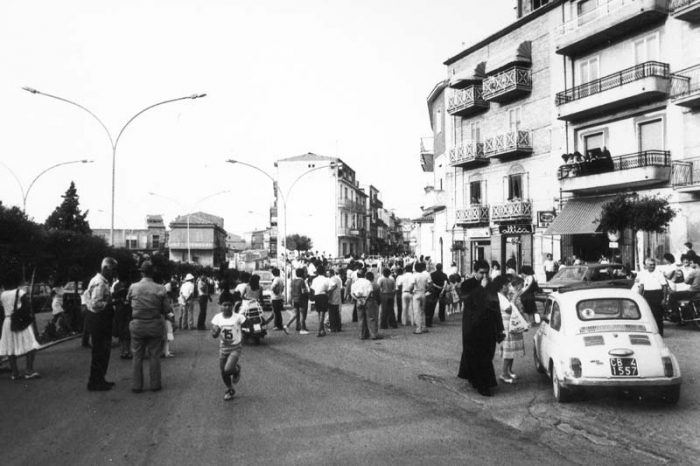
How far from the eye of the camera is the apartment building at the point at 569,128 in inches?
838

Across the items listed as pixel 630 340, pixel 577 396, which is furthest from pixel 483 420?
pixel 630 340

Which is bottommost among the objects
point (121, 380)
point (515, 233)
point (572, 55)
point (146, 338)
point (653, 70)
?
point (121, 380)

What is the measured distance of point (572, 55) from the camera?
26.2m

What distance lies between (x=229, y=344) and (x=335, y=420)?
2221 millimetres

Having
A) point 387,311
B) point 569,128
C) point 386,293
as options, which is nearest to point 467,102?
point 569,128

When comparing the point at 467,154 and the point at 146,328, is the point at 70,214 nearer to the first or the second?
the point at 467,154

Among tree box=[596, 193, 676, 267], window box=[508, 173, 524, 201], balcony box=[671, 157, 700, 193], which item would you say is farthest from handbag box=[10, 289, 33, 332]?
window box=[508, 173, 524, 201]

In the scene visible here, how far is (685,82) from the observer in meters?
20.8

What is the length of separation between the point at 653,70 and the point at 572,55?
5098 millimetres

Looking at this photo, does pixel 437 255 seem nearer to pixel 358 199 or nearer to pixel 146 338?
pixel 146 338

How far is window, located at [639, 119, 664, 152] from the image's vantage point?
2211cm

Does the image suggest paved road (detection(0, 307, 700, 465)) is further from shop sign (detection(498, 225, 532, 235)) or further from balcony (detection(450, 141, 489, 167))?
balcony (detection(450, 141, 489, 167))

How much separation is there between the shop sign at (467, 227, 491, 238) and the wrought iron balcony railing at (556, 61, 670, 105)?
812 centimetres

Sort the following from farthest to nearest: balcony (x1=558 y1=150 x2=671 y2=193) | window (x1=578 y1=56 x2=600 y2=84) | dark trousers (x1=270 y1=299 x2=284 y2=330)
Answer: window (x1=578 y1=56 x2=600 y2=84) → balcony (x1=558 y1=150 x2=671 y2=193) → dark trousers (x1=270 y1=299 x2=284 y2=330)
